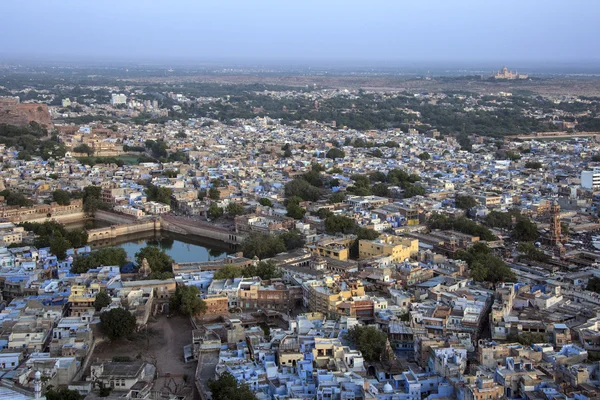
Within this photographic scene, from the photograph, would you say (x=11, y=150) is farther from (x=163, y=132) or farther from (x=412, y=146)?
(x=412, y=146)

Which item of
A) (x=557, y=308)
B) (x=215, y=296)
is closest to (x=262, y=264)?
(x=215, y=296)

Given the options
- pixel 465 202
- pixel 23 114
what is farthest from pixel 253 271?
pixel 23 114

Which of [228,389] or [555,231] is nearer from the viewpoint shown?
[228,389]

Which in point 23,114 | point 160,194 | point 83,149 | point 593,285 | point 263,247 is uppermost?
point 593,285

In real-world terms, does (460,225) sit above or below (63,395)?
below

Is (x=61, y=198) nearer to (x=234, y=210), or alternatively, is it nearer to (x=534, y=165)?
(x=234, y=210)

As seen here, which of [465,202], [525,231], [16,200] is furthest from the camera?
[16,200]

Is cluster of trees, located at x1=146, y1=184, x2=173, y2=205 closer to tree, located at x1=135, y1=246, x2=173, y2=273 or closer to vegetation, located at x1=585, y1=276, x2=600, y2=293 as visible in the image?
tree, located at x1=135, y1=246, x2=173, y2=273

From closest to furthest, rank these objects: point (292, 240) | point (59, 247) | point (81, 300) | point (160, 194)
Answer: point (81, 300) → point (59, 247) → point (292, 240) → point (160, 194)
